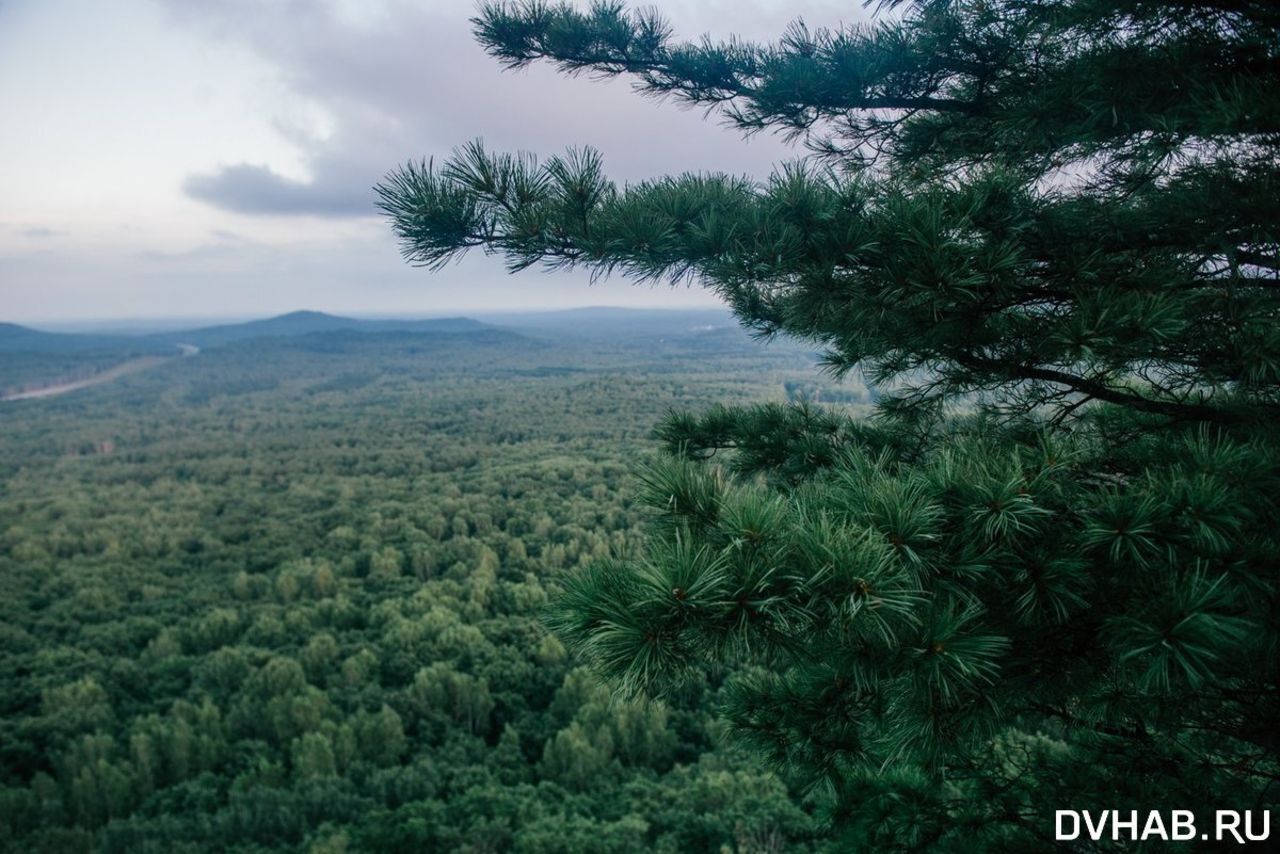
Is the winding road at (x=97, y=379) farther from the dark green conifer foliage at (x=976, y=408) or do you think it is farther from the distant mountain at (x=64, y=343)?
the dark green conifer foliage at (x=976, y=408)

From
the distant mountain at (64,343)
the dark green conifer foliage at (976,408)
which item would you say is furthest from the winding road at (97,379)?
the dark green conifer foliage at (976,408)

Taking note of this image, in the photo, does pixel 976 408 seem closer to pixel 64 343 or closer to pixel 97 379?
pixel 97 379

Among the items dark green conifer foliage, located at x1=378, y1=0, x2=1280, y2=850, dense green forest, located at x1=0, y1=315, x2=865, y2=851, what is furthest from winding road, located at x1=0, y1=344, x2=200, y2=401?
dark green conifer foliage, located at x1=378, y1=0, x2=1280, y2=850

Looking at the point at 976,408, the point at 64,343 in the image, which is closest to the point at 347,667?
the point at 976,408

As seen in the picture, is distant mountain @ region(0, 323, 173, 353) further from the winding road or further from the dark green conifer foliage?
the dark green conifer foliage

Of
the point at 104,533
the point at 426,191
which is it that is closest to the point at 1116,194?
the point at 426,191

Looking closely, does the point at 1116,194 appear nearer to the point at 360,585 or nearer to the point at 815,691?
the point at 815,691

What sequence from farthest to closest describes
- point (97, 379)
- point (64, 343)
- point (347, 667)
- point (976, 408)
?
point (64, 343) < point (97, 379) < point (347, 667) < point (976, 408)
